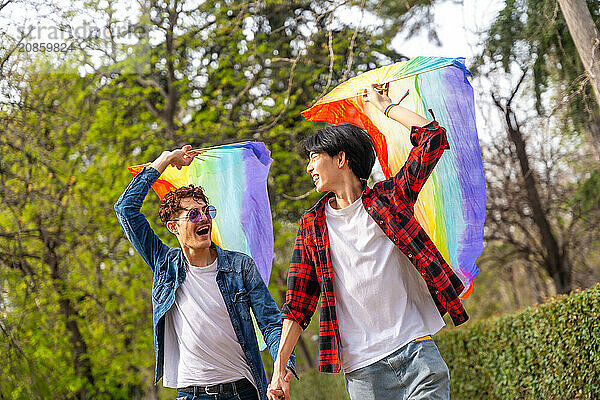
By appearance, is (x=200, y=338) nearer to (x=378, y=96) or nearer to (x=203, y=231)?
(x=203, y=231)

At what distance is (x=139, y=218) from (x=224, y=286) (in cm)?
66

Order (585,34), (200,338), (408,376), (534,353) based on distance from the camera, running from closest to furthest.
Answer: (408,376) < (200,338) < (585,34) < (534,353)

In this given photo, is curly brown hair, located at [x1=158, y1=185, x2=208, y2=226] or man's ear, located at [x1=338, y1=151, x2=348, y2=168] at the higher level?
curly brown hair, located at [x1=158, y1=185, x2=208, y2=226]

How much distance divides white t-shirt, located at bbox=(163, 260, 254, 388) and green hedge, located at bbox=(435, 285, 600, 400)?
3353 mm

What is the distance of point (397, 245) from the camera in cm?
327

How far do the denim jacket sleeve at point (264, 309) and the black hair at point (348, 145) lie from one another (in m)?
0.85

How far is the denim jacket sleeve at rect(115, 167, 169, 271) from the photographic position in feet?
Result: 13.4

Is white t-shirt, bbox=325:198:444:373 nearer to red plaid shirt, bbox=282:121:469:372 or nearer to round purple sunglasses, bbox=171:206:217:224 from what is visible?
red plaid shirt, bbox=282:121:469:372

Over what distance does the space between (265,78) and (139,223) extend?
31.1 ft

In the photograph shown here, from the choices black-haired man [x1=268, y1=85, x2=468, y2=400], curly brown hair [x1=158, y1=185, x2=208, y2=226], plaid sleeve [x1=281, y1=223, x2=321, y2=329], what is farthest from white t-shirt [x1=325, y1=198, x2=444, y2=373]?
curly brown hair [x1=158, y1=185, x2=208, y2=226]

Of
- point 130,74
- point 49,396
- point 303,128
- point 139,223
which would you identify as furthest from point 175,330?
point 130,74

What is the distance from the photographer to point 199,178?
16.4 ft

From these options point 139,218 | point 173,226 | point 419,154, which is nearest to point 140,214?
point 139,218

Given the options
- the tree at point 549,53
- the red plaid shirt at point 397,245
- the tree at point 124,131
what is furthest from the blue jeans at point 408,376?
the tree at point 124,131
